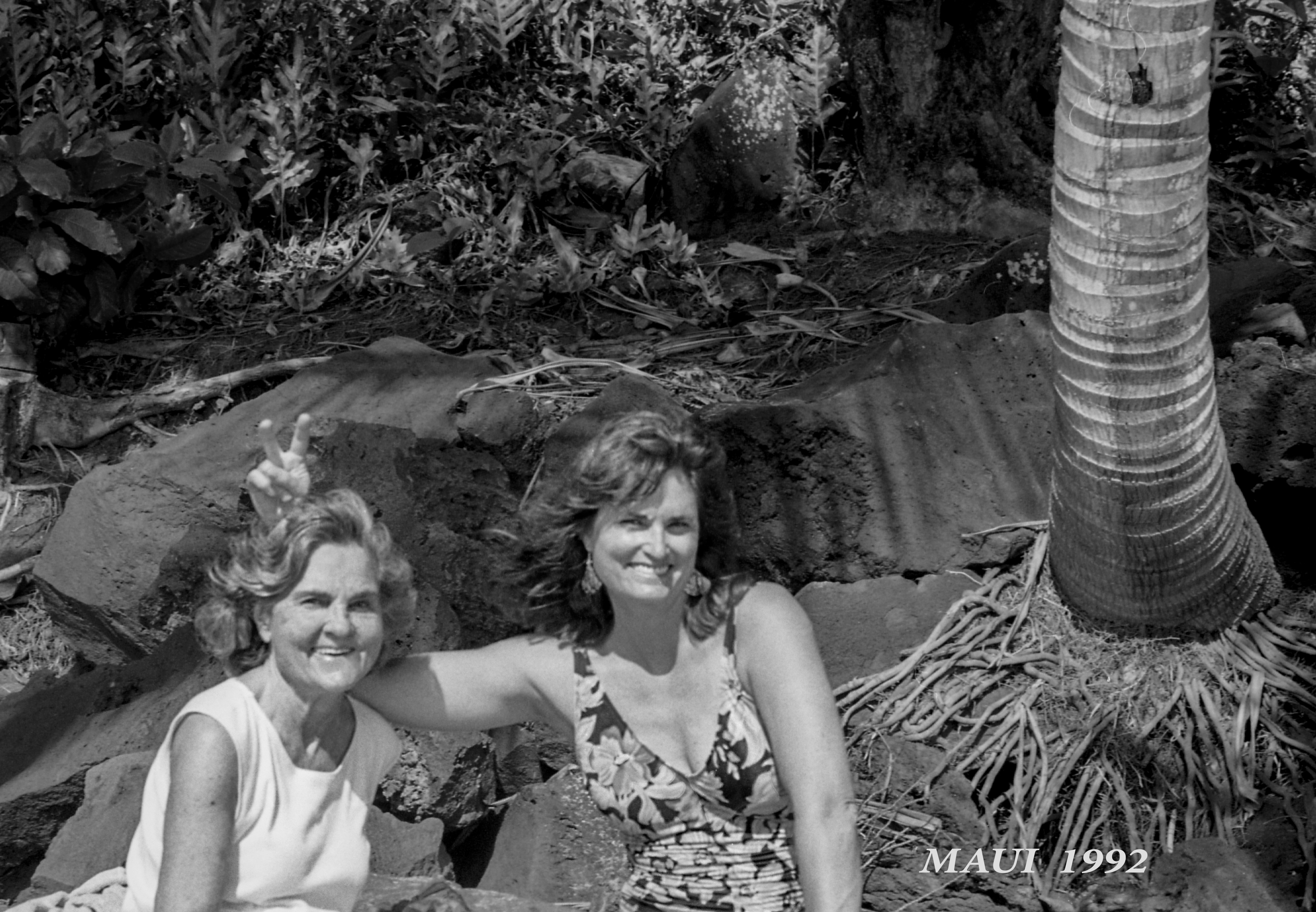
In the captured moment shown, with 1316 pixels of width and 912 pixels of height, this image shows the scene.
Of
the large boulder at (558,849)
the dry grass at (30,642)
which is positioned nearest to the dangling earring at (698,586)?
the large boulder at (558,849)

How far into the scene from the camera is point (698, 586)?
310 cm

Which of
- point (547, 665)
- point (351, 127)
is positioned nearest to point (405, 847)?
point (547, 665)

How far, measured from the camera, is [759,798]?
2963mm

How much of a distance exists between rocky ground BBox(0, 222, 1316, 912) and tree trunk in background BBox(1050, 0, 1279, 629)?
609 millimetres

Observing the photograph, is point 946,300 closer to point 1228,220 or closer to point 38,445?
point 1228,220

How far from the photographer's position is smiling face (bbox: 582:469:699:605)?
2.94 meters

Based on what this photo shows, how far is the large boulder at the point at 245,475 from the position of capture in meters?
4.62

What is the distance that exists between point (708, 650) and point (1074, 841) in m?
1.55

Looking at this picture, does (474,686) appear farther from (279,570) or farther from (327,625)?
(279,570)

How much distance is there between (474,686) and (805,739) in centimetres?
72

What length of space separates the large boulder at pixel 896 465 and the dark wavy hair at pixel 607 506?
5.42 ft

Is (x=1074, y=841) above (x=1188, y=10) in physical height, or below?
below

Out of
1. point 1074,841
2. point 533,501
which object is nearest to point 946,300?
point 1074,841

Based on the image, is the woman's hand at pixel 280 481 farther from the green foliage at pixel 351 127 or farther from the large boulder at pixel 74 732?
the green foliage at pixel 351 127
